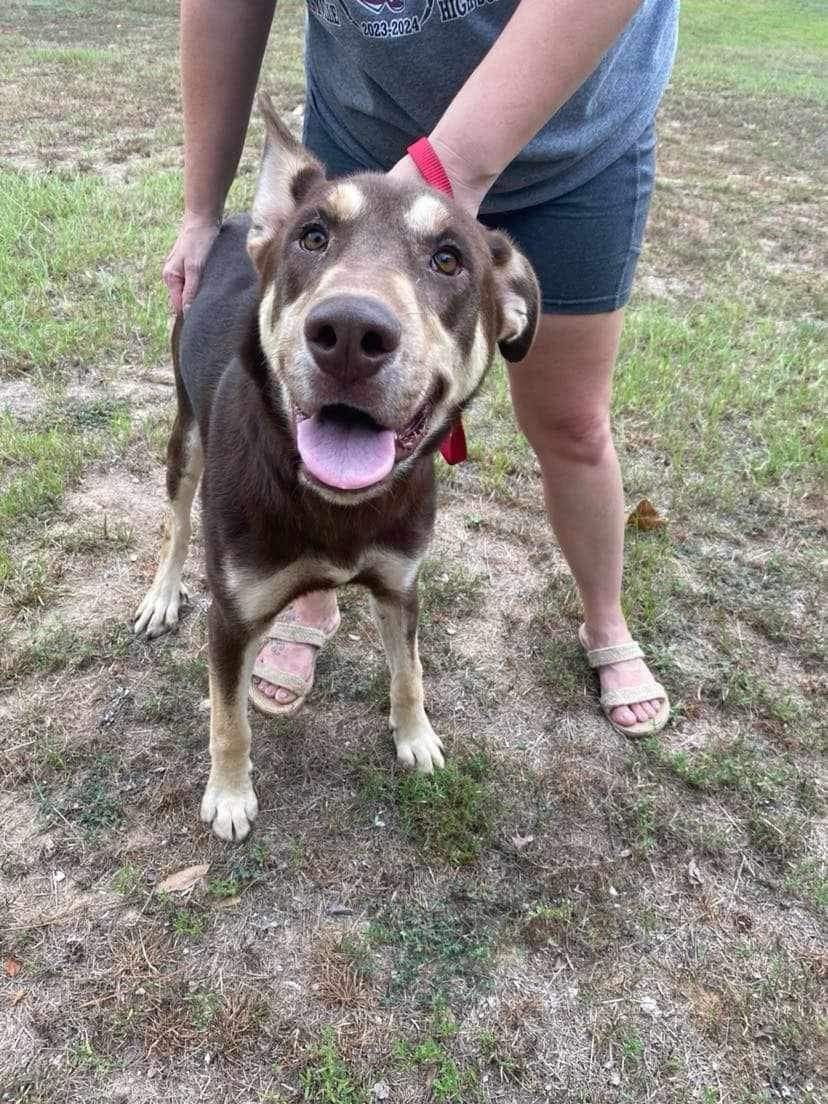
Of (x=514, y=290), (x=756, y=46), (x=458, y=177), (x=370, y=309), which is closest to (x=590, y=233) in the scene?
(x=514, y=290)

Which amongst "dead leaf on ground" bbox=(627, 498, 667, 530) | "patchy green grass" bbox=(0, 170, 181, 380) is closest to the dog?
"dead leaf on ground" bbox=(627, 498, 667, 530)

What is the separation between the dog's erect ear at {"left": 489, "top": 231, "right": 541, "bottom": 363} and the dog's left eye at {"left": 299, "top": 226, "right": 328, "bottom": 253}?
0.46m

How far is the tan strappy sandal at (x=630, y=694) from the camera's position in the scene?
297 cm

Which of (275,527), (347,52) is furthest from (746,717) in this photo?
(347,52)

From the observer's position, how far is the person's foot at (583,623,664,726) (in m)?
2.98

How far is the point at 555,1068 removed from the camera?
208 cm

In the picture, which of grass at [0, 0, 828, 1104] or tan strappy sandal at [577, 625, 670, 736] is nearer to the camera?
grass at [0, 0, 828, 1104]

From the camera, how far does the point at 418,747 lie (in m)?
2.80

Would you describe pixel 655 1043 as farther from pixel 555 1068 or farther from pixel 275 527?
pixel 275 527

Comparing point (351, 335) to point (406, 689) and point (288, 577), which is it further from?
point (406, 689)

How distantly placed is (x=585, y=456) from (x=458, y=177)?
1209mm

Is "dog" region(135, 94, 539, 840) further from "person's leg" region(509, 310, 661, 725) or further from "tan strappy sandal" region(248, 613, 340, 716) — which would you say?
"tan strappy sandal" region(248, 613, 340, 716)

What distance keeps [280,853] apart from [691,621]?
6.37 feet

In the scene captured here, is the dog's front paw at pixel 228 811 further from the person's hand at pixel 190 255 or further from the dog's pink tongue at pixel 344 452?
the person's hand at pixel 190 255
